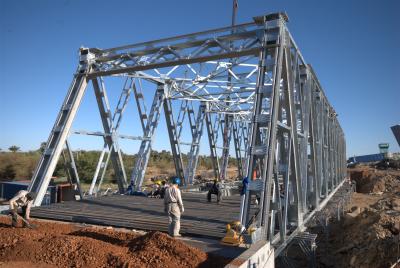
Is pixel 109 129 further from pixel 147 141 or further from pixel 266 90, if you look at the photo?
pixel 266 90

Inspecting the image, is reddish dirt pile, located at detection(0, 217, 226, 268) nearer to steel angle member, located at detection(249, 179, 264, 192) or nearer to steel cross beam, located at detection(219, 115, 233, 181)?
steel angle member, located at detection(249, 179, 264, 192)

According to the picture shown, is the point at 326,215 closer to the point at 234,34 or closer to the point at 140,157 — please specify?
the point at 234,34

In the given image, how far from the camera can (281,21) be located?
9375mm

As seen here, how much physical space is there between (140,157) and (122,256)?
12.8 meters

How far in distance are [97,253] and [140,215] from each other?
13.8ft

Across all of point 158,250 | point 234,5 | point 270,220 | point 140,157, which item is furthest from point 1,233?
point 234,5

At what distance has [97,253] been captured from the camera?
18.4 ft

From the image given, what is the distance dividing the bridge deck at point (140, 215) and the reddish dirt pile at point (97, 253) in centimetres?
177

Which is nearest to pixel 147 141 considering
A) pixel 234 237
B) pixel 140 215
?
pixel 140 215

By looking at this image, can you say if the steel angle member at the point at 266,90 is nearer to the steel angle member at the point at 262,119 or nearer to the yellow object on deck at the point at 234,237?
the steel angle member at the point at 262,119

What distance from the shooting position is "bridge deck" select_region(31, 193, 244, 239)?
8278mm

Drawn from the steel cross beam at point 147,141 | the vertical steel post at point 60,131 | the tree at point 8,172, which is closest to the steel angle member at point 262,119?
the vertical steel post at point 60,131

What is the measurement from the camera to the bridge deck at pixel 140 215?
828 centimetres

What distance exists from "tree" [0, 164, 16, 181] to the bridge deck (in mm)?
31483
